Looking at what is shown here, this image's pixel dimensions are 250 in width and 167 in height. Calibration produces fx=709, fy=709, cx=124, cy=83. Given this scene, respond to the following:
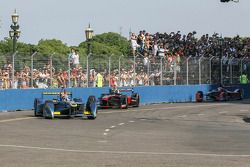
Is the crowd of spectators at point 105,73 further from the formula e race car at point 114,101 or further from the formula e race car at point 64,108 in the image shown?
the formula e race car at point 64,108

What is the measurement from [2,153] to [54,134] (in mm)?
4790

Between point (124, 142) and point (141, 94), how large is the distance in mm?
23264

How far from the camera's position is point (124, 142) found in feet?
52.2

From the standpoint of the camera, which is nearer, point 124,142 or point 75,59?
point 124,142

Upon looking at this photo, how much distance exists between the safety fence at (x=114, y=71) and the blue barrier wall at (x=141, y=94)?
0.37 m

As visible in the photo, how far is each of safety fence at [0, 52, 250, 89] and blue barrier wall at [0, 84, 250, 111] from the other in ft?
1.21

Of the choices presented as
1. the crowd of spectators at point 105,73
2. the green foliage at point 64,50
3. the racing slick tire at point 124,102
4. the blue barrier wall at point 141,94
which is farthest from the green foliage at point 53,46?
the racing slick tire at point 124,102

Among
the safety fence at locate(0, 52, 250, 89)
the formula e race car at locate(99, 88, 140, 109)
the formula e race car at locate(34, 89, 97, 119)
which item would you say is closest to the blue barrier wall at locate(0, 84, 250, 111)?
the safety fence at locate(0, 52, 250, 89)

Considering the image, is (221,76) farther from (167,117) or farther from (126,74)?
(167,117)

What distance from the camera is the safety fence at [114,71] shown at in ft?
101

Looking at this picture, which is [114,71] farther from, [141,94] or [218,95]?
[218,95]

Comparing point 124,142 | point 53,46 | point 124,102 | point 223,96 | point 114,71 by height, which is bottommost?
point 124,142

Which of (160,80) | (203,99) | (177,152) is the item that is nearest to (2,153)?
(177,152)

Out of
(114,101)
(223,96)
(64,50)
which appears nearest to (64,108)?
(114,101)
